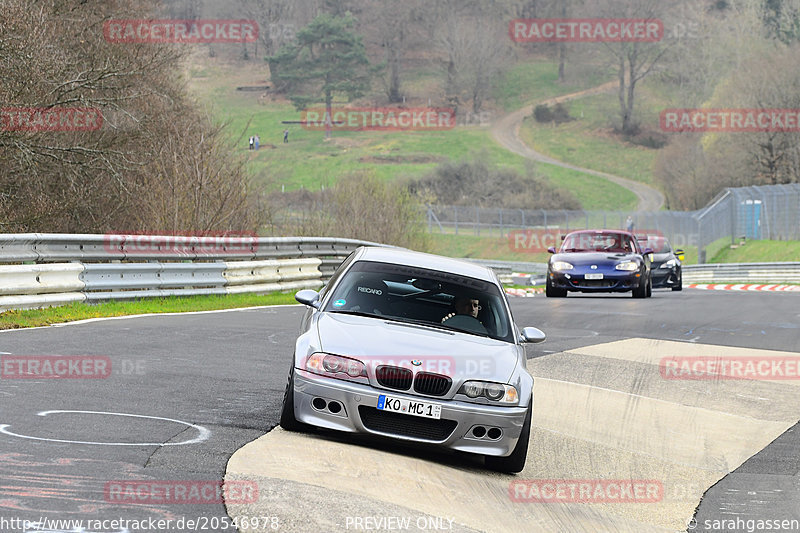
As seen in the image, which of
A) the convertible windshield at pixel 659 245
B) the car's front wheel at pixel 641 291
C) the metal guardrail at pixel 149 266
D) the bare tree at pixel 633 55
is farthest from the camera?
the bare tree at pixel 633 55

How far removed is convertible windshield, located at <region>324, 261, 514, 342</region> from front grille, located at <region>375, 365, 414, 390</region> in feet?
3.60

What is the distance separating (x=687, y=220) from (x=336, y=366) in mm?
56385

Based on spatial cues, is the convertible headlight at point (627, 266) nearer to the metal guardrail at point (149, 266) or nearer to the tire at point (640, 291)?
the tire at point (640, 291)

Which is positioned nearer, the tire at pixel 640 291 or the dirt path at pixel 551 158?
the tire at pixel 640 291

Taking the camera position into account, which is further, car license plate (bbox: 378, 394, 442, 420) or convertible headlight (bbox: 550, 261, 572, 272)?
convertible headlight (bbox: 550, 261, 572, 272)

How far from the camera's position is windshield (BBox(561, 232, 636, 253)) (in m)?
23.7

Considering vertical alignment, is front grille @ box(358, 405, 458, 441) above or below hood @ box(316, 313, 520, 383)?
below

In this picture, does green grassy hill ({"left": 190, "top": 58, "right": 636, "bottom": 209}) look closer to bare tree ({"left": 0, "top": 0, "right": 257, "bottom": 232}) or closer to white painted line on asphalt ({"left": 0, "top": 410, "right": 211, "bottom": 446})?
bare tree ({"left": 0, "top": 0, "right": 257, "bottom": 232})

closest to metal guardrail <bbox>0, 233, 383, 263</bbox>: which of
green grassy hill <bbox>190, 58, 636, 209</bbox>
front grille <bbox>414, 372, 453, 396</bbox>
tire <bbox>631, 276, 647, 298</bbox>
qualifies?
tire <bbox>631, 276, 647, 298</bbox>

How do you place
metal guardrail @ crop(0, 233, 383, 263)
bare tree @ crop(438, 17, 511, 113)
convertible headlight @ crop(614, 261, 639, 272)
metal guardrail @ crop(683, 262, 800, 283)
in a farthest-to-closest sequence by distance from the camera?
1. bare tree @ crop(438, 17, 511, 113)
2. metal guardrail @ crop(683, 262, 800, 283)
3. convertible headlight @ crop(614, 261, 639, 272)
4. metal guardrail @ crop(0, 233, 383, 263)

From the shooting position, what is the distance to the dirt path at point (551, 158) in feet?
329

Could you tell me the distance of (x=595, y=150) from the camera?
118750 mm

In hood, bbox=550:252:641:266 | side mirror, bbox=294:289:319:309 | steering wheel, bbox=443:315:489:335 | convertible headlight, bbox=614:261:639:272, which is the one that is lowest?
convertible headlight, bbox=614:261:639:272

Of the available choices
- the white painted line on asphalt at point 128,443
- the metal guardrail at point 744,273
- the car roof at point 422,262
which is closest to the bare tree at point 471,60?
the metal guardrail at point 744,273
